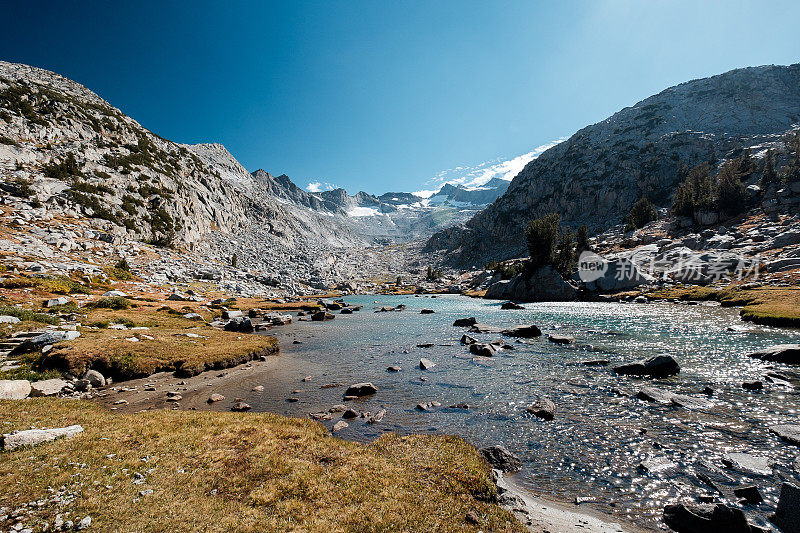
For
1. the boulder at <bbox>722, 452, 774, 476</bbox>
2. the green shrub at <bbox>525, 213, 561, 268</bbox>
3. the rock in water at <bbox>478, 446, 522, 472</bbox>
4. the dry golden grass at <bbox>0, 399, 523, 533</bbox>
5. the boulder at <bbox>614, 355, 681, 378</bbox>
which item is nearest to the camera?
the dry golden grass at <bbox>0, 399, 523, 533</bbox>

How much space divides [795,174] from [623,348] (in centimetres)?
13275

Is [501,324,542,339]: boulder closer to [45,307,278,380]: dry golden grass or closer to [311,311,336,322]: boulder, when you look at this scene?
[45,307,278,380]: dry golden grass

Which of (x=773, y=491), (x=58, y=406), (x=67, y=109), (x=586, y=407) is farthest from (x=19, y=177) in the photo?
(x=773, y=491)

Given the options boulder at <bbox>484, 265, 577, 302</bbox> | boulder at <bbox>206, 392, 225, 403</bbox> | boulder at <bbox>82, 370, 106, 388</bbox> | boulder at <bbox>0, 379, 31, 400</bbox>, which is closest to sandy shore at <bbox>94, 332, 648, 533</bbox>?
boulder at <bbox>206, 392, 225, 403</bbox>

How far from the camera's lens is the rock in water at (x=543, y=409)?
17.0 meters

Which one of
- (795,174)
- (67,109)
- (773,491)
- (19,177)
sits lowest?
(773,491)

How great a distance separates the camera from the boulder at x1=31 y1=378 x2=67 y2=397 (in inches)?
706

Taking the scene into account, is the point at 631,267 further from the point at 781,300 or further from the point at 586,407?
the point at 586,407

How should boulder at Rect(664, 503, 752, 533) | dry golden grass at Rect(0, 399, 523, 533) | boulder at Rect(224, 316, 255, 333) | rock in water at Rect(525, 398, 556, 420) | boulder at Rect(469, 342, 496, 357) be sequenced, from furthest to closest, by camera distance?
boulder at Rect(224, 316, 255, 333), boulder at Rect(469, 342, 496, 357), rock in water at Rect(525, 398, 556, 420), boulder at Rect(664, 503, 752, 533), dry golden grass at Rect(0, 399, 523, 533)

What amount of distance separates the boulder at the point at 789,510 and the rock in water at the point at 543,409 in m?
8.51

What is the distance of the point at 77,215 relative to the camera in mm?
79750

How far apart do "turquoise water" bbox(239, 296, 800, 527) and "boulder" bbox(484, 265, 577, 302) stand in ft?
158

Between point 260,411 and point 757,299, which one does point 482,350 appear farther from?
point 757,299

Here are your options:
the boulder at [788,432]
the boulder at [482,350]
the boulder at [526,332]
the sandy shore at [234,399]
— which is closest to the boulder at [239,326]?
the sandy shore at [234,399]
